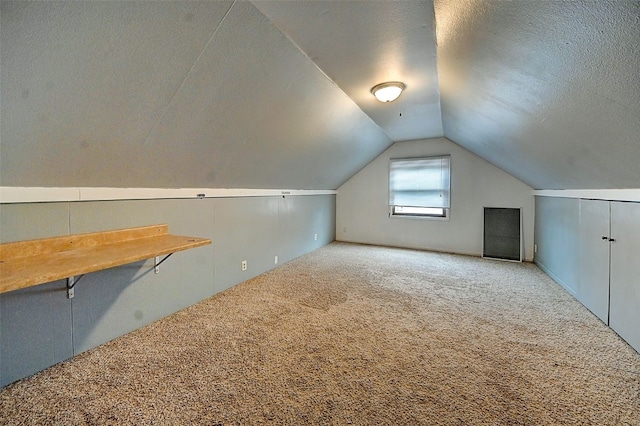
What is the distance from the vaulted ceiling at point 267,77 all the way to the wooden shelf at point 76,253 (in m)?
0.40

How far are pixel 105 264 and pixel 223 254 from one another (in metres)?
1.60

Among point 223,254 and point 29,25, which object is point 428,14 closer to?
point 29,25

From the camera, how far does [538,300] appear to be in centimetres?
286

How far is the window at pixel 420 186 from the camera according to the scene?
4.93 metres

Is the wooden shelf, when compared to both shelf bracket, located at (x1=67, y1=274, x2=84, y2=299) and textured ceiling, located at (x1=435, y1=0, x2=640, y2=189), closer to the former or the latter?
shelf bracket, located at (x1=67, y1=274, x2=84, y2=299)

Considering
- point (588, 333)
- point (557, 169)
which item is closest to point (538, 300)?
point (588, 333)

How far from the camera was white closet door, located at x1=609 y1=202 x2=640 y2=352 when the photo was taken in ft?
6.40

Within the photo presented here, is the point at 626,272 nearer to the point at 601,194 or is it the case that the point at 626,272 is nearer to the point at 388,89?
the point at 601,194

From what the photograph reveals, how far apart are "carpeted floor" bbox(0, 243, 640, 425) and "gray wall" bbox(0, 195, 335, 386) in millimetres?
142

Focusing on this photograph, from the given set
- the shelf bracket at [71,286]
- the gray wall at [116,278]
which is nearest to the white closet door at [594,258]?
the gray wall at [116,278]

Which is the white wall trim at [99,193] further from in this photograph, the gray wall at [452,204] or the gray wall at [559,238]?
the gray wall at [559,238]

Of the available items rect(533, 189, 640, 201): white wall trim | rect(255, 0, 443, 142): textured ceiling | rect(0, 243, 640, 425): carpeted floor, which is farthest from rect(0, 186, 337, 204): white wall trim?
rect(533, 189, 640, 201): white wall trim

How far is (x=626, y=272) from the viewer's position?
2066 mm

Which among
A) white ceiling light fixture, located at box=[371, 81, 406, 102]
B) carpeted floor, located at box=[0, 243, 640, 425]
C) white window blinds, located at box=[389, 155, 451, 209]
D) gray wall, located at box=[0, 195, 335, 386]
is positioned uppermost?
white ceiling light fixture, located at box=[371, 81, 406, 102]
